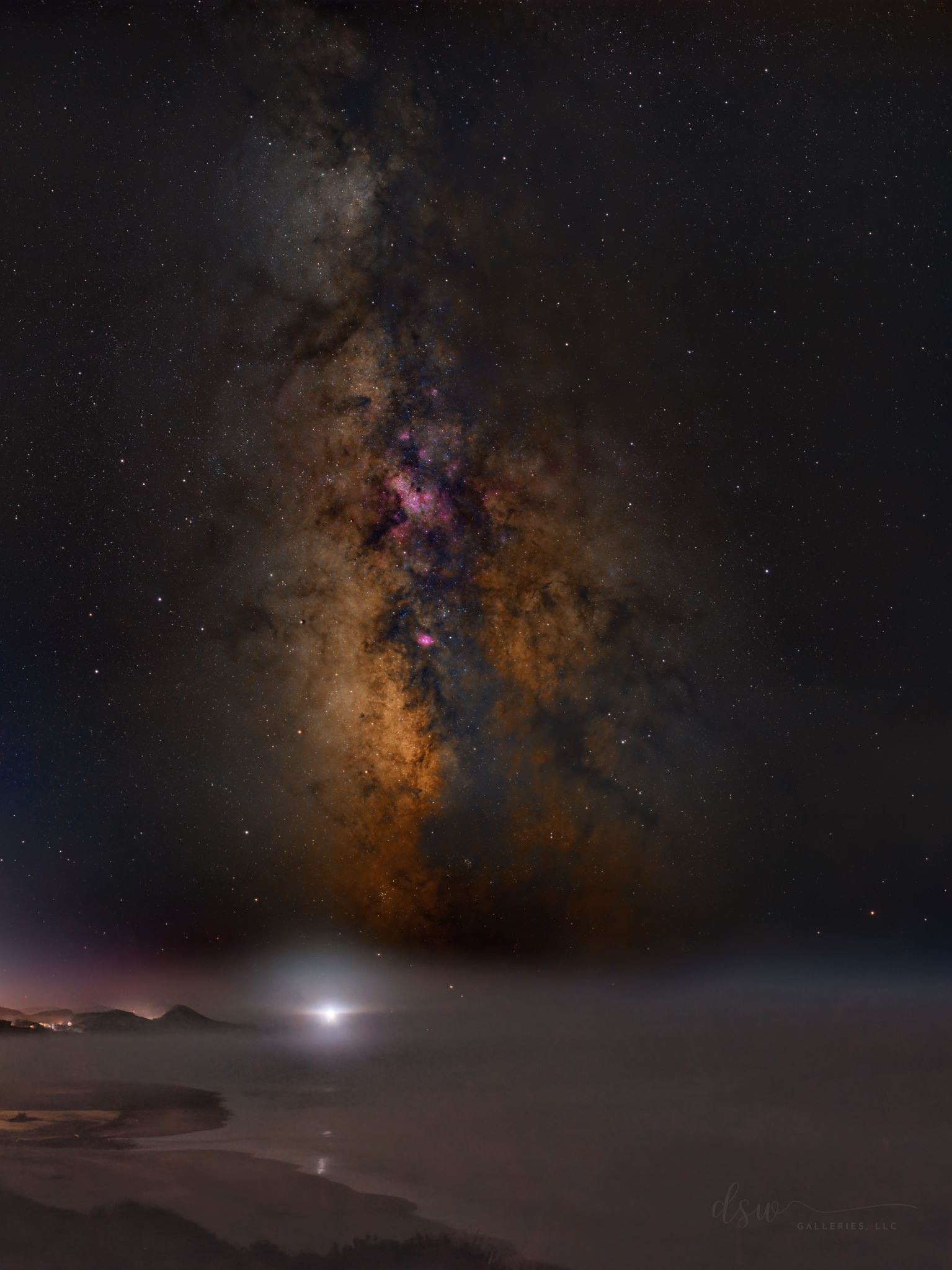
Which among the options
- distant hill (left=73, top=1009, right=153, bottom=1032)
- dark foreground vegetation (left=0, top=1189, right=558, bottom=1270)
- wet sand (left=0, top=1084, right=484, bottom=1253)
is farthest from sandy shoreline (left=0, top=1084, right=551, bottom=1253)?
distant hill (left=73, top=1009, right=153, bottom=1032)

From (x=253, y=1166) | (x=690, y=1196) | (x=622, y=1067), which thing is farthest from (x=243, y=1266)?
(x=622, y=1067)

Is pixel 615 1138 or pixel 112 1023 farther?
pixel 112 1023

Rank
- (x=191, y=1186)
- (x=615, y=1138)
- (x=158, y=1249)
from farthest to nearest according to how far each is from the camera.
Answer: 1. (x=615, y=1138)
2. (x=191, y=1186)
3. (x=158, y=1249)

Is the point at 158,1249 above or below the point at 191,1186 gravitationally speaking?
above

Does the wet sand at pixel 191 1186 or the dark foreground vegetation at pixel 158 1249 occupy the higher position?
the dark foreground vegetation at pixel 158 1249

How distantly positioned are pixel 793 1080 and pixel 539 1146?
38067 mm

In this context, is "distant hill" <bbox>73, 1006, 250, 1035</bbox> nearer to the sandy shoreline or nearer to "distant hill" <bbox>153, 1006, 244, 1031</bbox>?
"distant hill" <bbox>153, 1006, 244, 1031</bbox>

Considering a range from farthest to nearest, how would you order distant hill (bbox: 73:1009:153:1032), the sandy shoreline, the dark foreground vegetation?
1. distant hill (bbox: 73:1009:153:1032)
2. the sandy shoreline
3. the dark foreground vegetation

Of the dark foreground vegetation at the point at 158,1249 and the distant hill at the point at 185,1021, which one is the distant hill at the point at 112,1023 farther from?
the dark foreground vegetation at the point at 158,1249

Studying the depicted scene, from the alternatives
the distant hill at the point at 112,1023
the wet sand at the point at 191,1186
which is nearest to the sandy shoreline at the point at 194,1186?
the wet sand at the point at 191,1186

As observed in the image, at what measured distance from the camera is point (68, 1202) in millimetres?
16422

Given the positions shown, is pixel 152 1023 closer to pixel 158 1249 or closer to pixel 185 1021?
pixel 185 1021

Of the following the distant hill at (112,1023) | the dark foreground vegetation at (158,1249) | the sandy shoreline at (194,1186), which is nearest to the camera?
the dark foreground vegetation at (158,1249)

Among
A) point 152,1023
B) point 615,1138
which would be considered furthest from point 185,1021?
point 615,1138
